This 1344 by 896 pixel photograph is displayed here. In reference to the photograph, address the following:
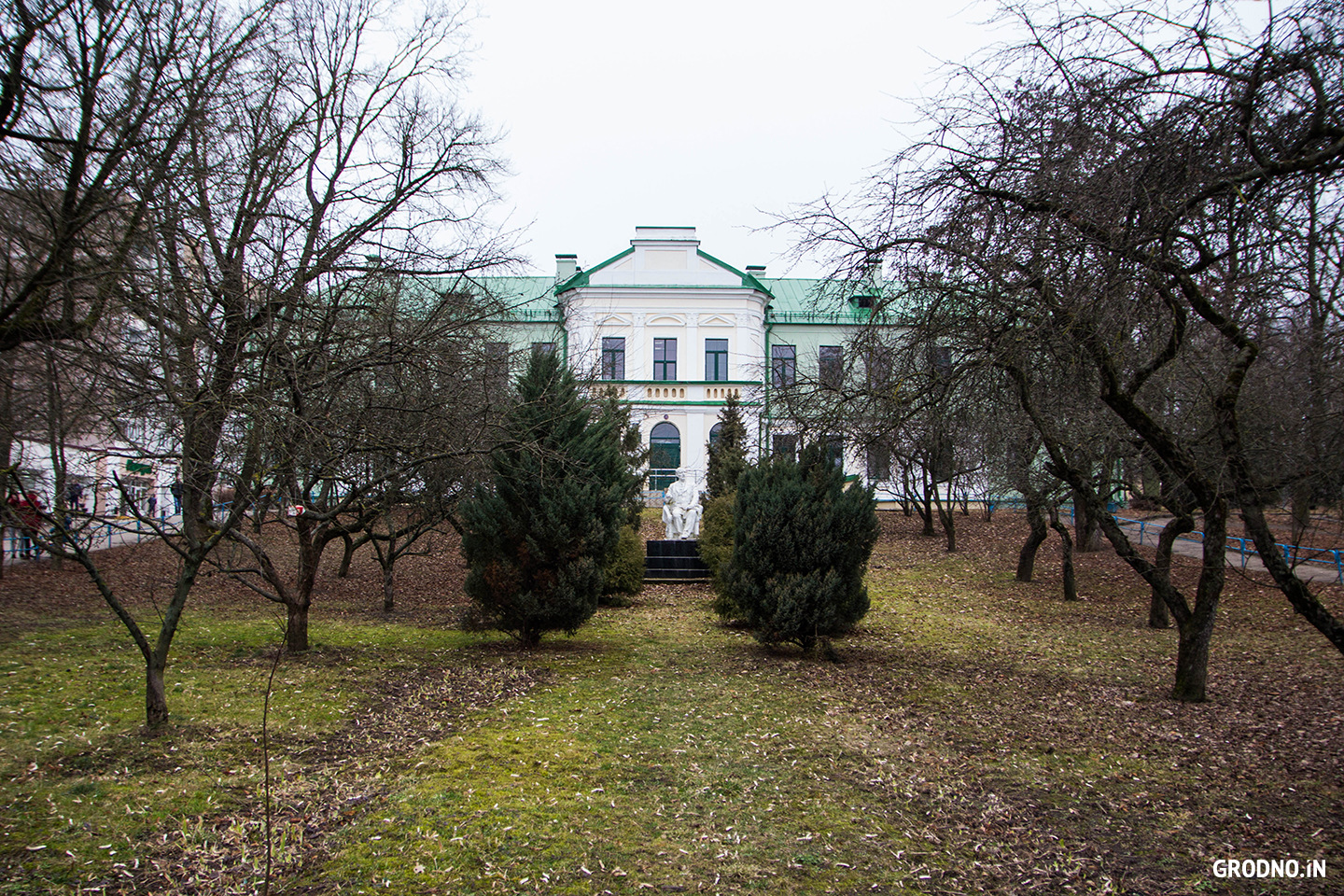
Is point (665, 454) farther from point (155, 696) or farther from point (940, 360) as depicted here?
point (155, 696)

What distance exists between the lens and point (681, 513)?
75.3ft

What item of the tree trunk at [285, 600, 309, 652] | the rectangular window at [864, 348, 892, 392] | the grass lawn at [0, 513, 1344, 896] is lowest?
the grass lawn at [0, 513, 1344, 896]

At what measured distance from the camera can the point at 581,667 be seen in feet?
33.7

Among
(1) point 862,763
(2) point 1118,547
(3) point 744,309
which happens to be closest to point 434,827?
(1) point 862,763

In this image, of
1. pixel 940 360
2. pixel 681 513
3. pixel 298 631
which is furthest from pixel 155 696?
pixel 681 513

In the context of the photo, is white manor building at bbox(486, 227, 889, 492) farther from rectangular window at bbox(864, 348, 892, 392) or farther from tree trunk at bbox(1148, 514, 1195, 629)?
rectangular window at bbox(864, 348, 892, 392)

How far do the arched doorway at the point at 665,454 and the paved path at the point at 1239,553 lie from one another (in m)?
17.0

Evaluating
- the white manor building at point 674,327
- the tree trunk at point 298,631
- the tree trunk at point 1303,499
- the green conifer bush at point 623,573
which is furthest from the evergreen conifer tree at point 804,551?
the white manor building at point 674,327

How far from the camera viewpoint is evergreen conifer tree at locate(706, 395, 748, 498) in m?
22.5

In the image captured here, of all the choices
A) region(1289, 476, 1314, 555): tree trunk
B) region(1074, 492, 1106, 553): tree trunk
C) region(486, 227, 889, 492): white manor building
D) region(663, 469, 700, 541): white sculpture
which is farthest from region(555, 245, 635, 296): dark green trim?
region(1289, 476, 1314, 555): tree trunk

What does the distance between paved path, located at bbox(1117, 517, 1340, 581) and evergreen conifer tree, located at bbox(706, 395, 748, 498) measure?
33.2 feet

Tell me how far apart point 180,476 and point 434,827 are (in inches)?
136

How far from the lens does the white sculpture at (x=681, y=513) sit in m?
Answer: 22.8

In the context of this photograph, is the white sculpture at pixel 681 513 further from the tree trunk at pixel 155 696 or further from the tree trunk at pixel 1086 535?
the tree trunk at pixel 155 696
